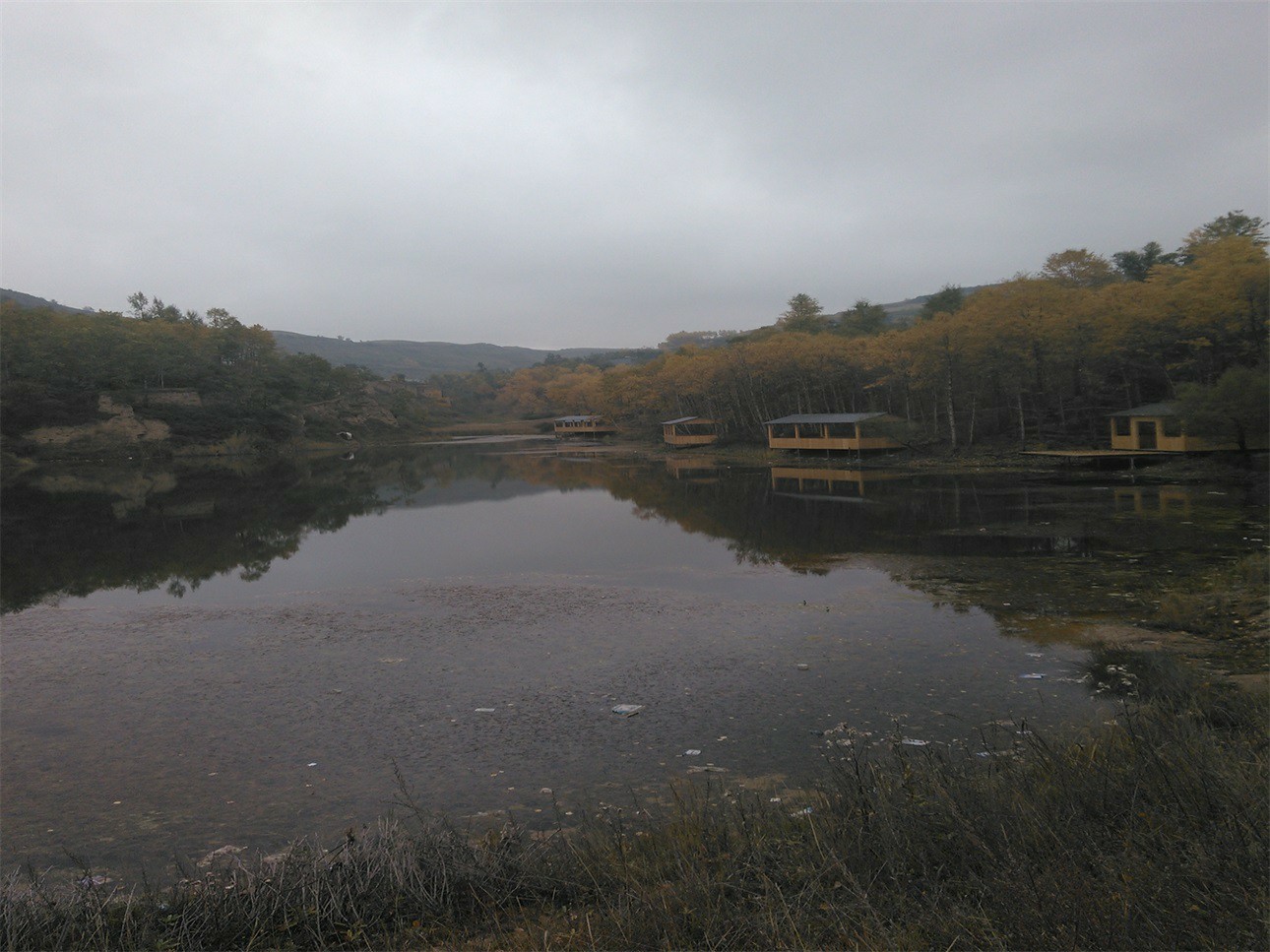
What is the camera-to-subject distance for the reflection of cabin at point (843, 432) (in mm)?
43319

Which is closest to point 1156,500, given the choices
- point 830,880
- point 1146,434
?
point 1146,434

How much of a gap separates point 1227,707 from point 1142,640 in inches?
122

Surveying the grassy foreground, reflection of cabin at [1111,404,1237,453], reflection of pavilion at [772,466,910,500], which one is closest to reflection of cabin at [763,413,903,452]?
reflection of pavilion at [772,466,910,500]

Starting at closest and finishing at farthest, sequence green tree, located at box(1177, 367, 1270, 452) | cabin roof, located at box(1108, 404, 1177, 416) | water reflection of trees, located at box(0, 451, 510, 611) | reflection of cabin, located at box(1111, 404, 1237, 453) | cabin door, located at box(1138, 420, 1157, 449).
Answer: water reflection of trees, located at box(0, 451, 510, 611) → green tree, located at box(1177, 367, 1270, 452) → reflection of cabin, located at box(1111, 404, 1237, 453) → cabin roof, located at box(1108, 404, 1177, 416) → cabin door, located at box(1138, 420, 1157, 449)

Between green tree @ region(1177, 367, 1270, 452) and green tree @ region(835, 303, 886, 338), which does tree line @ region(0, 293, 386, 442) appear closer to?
green tree @ region(835, 303, 886, 338)

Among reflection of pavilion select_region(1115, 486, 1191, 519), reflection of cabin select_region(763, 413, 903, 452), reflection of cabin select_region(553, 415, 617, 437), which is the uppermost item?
reflection of cabin select_region(553, 415, 617, 437)

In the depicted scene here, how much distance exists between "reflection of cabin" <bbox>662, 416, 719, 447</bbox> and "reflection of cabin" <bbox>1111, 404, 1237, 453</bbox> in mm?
31137

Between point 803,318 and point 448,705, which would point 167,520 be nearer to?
point 448,705

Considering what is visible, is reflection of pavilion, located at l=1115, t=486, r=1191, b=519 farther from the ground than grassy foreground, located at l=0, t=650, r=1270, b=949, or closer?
closer

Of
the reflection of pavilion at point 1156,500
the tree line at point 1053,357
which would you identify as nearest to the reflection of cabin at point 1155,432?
the tree line at point 1053,357

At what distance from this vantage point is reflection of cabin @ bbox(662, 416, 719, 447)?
2431 inches

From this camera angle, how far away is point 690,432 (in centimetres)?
6769

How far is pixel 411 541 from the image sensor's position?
813 inches

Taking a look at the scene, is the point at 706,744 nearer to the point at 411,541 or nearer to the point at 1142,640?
the point at 1142,640
